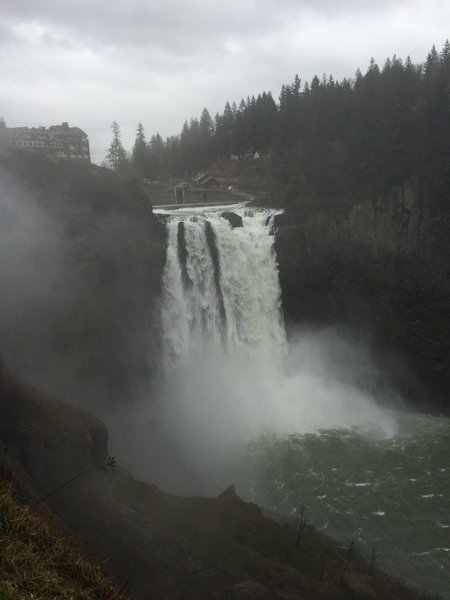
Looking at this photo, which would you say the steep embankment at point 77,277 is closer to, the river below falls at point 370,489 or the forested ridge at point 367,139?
the river below falls at point 370,489

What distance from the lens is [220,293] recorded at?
1264 inches

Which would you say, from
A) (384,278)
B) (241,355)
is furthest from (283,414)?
(384,278)

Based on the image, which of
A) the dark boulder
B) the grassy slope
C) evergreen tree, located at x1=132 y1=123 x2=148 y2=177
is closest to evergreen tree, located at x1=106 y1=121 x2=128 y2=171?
evergreen tree, located at x1=132 y1=123 x2=148 y2=177

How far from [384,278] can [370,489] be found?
15.8m

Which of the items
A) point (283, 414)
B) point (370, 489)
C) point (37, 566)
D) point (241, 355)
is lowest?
point (370, 489)

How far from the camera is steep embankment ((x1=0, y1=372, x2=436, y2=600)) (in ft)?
39.8

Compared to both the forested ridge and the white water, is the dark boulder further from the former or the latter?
the forested ridge

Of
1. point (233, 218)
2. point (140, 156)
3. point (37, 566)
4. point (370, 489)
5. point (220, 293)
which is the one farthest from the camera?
point (140, 156)

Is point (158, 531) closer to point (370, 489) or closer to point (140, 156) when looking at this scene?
point (370, 489)

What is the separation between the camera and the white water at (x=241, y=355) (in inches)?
1115

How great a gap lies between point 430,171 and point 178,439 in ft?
79.4

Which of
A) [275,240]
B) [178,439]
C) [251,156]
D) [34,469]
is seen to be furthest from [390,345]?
[251,156]

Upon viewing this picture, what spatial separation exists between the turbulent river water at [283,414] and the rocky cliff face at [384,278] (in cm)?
154

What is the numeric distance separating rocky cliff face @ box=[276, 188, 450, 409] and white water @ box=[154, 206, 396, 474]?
1.79m
